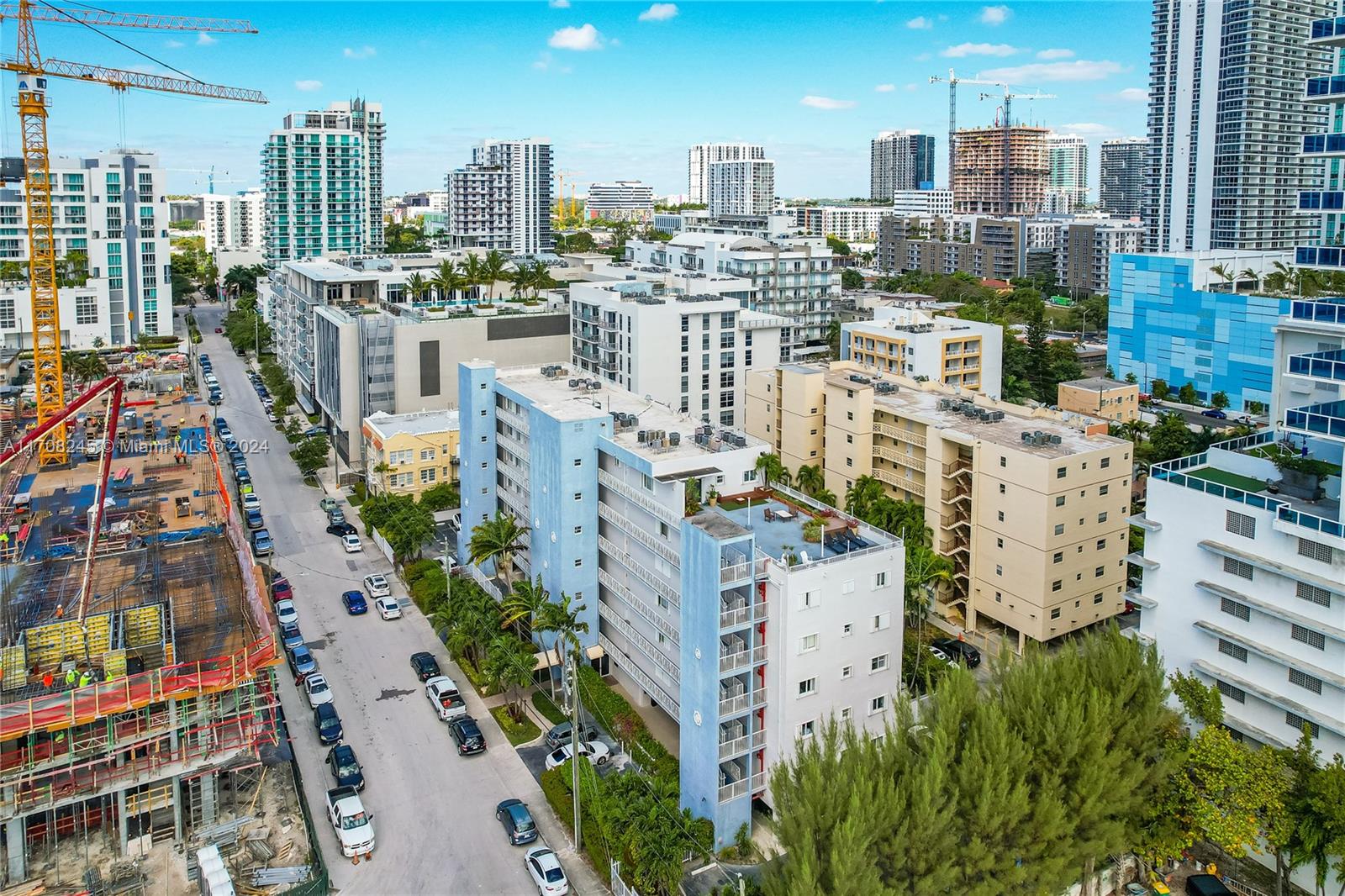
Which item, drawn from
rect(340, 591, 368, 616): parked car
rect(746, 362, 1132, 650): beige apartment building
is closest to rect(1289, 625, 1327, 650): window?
rect(746, 362, 1132, 650): beige apartment building

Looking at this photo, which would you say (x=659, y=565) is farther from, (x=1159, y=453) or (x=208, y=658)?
(x=1159, y=453)

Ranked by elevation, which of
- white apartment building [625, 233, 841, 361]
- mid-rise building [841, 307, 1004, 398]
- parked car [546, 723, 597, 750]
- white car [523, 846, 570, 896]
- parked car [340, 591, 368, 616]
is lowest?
white car [523, 846, 570, 896]

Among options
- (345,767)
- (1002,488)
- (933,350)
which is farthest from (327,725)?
(933,350)

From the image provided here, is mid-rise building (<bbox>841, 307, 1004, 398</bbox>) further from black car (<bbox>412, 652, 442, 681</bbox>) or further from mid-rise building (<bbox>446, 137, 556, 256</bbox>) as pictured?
mid-rise building (<bbox>446, 137, 556, 256</bbox>)

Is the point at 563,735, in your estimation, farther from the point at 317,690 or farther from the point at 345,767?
the point at 317,690

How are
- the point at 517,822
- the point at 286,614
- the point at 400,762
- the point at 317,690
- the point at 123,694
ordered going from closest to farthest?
the point at 123,694 → the point at 517,822 → the point at 400,762 → the point at 317,690 → the point at 286,614

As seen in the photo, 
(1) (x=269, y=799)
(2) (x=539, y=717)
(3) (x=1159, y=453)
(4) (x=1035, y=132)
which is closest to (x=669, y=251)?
(3) (x=1159, y=453)

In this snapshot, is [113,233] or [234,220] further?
[234,220]
